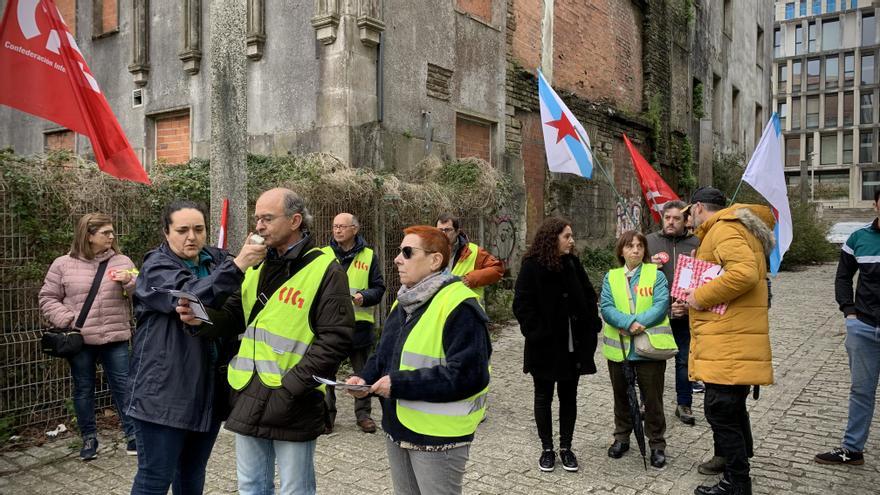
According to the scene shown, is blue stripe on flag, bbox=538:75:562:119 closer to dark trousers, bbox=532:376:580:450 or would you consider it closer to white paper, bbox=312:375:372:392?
dark trousers, bbox=532:376:580:450

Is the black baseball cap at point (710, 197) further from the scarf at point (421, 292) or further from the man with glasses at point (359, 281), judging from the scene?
the man with glasses at point (359, 281)

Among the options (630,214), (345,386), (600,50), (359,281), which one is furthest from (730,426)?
(600,50)

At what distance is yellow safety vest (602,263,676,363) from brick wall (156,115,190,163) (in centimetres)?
912

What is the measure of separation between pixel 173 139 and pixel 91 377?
798cm

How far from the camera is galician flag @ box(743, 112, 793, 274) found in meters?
7.48

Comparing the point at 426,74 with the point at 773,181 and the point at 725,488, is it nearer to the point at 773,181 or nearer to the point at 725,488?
the point at 773,181

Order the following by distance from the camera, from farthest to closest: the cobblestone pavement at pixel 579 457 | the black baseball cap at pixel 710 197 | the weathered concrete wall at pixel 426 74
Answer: the weathered concrete wall at pixel 426 74 < the black baseball cap at pixel 710 197 < the cobblestone pavement at pixel 579 457

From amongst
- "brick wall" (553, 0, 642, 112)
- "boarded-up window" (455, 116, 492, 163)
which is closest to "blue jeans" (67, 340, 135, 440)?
"boarded-up window" (455, 116, 492, 163)

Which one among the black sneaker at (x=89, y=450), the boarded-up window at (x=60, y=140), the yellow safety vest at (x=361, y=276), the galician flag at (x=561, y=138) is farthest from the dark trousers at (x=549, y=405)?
the boarded-up window at (x=60, y=140)

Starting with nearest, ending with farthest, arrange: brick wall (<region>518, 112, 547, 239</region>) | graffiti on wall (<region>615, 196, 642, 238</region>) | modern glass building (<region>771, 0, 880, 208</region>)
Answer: brick wall (<region>518, 112, 547, 239</region>)
graffiti on wall (<region>615, 196, 642, 238</region>)
modern glass building (<region>771, 0, 880, 208</region>)

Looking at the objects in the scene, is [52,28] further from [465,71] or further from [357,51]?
[465,71]

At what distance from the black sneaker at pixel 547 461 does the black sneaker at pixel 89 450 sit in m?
3.57

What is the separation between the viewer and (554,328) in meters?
4.90

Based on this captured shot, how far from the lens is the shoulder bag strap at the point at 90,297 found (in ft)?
16.7
